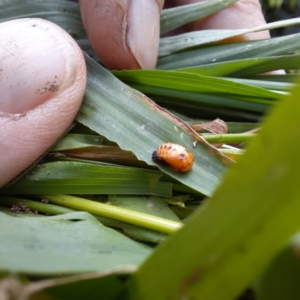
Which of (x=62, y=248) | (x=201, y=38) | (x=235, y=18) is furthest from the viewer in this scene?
(x=235, y=18)

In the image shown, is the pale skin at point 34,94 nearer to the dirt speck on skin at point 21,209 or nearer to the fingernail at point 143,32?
the dirt speck on skin at point 21,209

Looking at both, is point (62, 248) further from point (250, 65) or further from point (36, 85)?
point (250, 65)

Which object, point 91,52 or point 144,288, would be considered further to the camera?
point 91,52

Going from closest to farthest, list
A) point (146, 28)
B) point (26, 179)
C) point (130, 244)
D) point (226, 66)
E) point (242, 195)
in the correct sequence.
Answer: point (242, 195), point (130, 244), point (26, 179), point (226, 66), point (146, 28)

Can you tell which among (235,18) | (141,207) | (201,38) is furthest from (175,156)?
(235,18)

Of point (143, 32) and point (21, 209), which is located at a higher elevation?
point (143, 32)

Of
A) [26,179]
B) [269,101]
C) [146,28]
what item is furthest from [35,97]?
[269,101]

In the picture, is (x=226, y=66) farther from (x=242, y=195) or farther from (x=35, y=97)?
(x=242, y=195)
